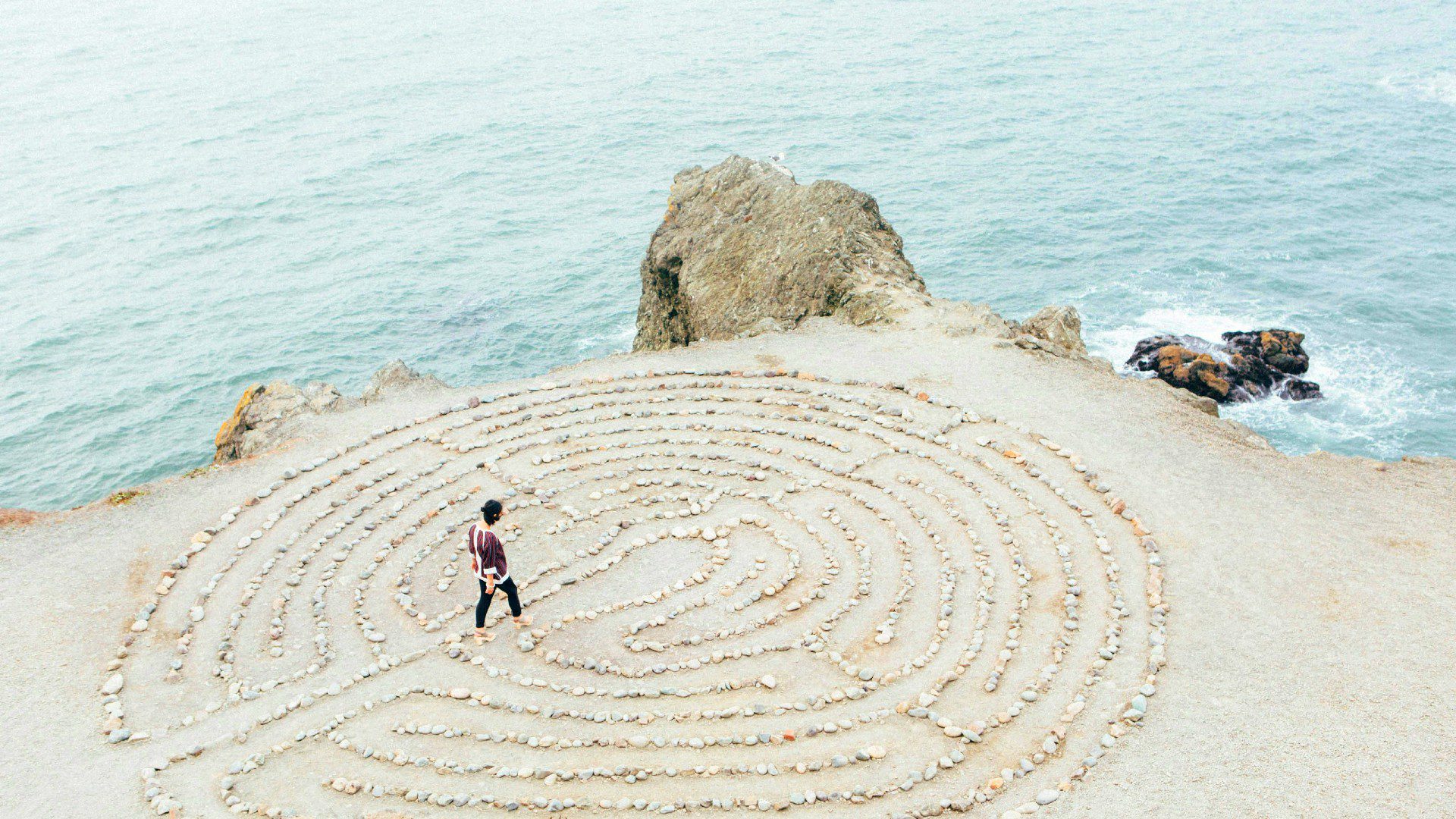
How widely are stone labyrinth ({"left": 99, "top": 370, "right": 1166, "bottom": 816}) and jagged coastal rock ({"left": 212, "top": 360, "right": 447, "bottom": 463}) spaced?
266cm

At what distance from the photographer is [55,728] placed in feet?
48.0

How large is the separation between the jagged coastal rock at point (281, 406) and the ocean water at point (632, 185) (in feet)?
44.3

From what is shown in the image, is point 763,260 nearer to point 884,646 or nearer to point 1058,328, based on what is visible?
point 1058,328

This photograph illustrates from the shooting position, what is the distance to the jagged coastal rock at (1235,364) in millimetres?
35438

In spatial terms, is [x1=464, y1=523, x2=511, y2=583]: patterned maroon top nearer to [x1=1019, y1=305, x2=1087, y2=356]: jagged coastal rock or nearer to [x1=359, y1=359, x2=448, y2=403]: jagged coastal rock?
[x1=359, y1=359, x2=448, y2=403]: jagged coastal rock

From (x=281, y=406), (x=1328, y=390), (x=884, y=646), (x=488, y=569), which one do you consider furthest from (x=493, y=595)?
(x=1328, y=390)

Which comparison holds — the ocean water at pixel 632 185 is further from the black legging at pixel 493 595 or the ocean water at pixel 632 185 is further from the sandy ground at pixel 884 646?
the black legging at pixel 493 595

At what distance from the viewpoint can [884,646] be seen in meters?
16.0

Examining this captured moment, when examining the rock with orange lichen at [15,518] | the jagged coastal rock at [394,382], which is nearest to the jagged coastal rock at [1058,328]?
the jagged coastal rock at [394,382]

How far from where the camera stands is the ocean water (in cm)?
4019

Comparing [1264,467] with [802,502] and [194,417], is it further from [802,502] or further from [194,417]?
[194,417]

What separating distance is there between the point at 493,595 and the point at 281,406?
10.8 metres

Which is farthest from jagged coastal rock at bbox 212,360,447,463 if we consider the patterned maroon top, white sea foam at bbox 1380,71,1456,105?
white sea foam at bbox 1380,71,1456,105

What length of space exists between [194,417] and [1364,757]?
3907cm
